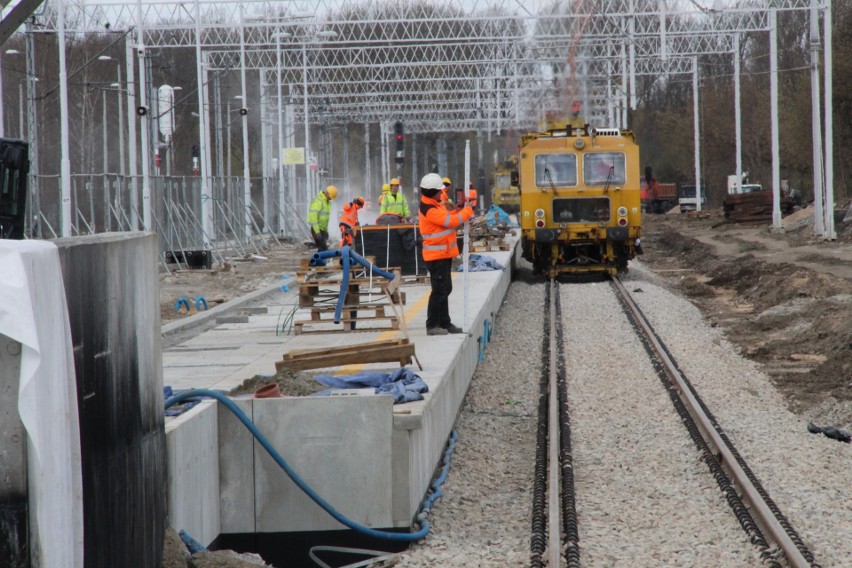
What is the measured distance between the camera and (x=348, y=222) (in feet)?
80.1

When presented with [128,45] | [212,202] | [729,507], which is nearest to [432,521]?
[729,507]

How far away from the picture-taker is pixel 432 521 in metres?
8.41

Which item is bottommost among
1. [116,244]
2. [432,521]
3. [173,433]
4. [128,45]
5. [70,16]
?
[432,521]

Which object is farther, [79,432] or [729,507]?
[729,507]

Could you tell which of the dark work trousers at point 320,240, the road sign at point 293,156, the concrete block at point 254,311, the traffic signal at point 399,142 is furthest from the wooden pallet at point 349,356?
the road sign at point 293,156

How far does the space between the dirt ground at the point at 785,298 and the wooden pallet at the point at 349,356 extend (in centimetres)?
397

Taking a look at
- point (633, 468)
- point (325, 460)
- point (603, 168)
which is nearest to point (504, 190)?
point (603, 168)

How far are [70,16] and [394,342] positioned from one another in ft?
120

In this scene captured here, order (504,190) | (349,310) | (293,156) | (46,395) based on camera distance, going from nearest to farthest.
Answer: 1. (46,395)
2. (349,310)
3. (293,156)
4. (504,190)

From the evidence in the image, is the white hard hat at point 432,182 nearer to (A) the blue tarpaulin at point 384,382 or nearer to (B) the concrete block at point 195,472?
(A) the blue tarpaulin at point 384,382

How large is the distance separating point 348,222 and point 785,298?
8084 mm

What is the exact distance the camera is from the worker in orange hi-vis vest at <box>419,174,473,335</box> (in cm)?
1350

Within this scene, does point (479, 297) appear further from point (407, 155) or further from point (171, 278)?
point (407, 155)

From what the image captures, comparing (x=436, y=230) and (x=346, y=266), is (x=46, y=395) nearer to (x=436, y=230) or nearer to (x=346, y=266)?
(x=346, y=266)
